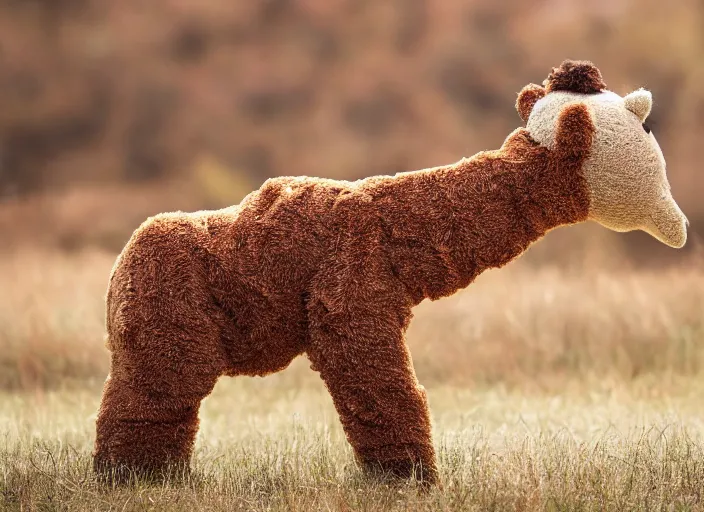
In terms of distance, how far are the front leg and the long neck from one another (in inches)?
6.1

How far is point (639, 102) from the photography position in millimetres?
2289

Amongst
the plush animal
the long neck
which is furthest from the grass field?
the long neck

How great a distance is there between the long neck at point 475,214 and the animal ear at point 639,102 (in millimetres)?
225

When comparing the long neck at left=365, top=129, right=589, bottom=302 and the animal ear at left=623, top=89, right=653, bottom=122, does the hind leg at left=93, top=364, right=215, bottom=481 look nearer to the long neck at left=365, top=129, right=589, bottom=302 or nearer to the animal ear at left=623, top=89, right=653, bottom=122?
the long neck at left=365, top=129, right=589, bottom=302

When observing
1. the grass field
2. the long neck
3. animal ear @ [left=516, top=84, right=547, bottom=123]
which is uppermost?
animal ear @ [left=516, top=84, right=547, bottom=123]

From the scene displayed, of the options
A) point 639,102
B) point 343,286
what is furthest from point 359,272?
point 639,102

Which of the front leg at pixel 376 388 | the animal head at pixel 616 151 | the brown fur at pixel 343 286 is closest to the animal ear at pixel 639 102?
the animal head at pixel 616 151

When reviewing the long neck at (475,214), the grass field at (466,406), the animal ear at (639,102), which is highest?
the animal ear at (639,102)

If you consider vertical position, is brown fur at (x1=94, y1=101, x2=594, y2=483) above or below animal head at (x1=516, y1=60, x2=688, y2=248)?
below

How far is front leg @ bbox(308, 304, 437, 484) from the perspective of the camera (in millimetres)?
2184

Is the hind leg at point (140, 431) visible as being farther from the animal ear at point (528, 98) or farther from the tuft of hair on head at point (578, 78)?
the tuft of hair on head at point (578, 78)

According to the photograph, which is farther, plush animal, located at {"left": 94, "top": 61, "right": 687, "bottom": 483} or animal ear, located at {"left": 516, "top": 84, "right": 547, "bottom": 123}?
animal ear, located at {"left": 516, "top": 84, "right": 547, "bottom": 123}

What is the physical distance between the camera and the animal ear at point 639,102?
7.52 feet

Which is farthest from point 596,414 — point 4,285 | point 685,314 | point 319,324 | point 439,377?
point 4,285
